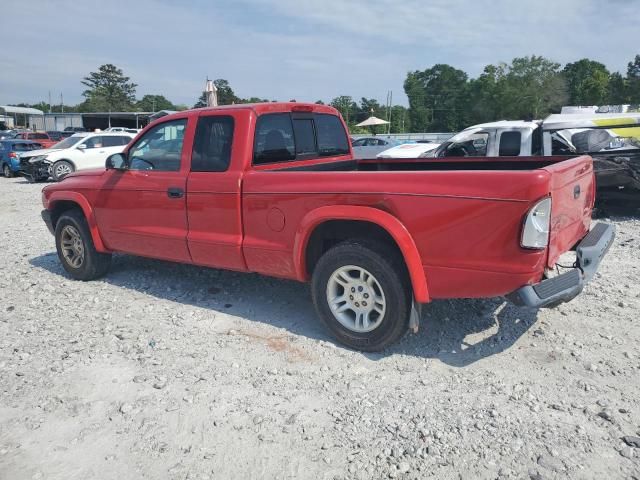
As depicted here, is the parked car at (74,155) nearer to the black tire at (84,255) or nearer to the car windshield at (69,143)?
the car windshield at (69,143)

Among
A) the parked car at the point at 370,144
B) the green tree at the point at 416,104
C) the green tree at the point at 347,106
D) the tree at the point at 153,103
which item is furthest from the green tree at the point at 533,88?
the tree at the point at 153,103

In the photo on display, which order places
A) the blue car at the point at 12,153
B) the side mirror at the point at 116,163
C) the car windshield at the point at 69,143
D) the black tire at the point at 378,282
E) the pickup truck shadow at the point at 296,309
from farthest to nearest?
the blue car at the point at 12,153 → the car windshield at the point at 69,143 → the side mirror at the point at 116,163 → the pickup truck shadow at the point at 296,309 → the black tire at the point at 378,282

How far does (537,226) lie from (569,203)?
66 cm

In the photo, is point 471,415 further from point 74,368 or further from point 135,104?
point 135,104

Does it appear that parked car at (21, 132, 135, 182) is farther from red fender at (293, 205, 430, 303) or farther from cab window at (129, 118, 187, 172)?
red fender at (293, 205, 430, 303)

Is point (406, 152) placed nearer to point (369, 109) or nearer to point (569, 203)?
point (569, 203)

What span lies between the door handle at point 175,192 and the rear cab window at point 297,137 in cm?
78

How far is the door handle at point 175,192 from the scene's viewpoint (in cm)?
462

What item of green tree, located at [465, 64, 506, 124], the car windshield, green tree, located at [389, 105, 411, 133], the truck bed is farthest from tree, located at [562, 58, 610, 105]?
the truck bed

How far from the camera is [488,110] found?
204 ft

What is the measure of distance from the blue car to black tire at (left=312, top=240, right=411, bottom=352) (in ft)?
66.2

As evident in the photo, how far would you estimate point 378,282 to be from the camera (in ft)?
11.9

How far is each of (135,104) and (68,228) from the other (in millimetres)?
94927

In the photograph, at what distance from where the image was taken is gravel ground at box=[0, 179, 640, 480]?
2697 millimetres
